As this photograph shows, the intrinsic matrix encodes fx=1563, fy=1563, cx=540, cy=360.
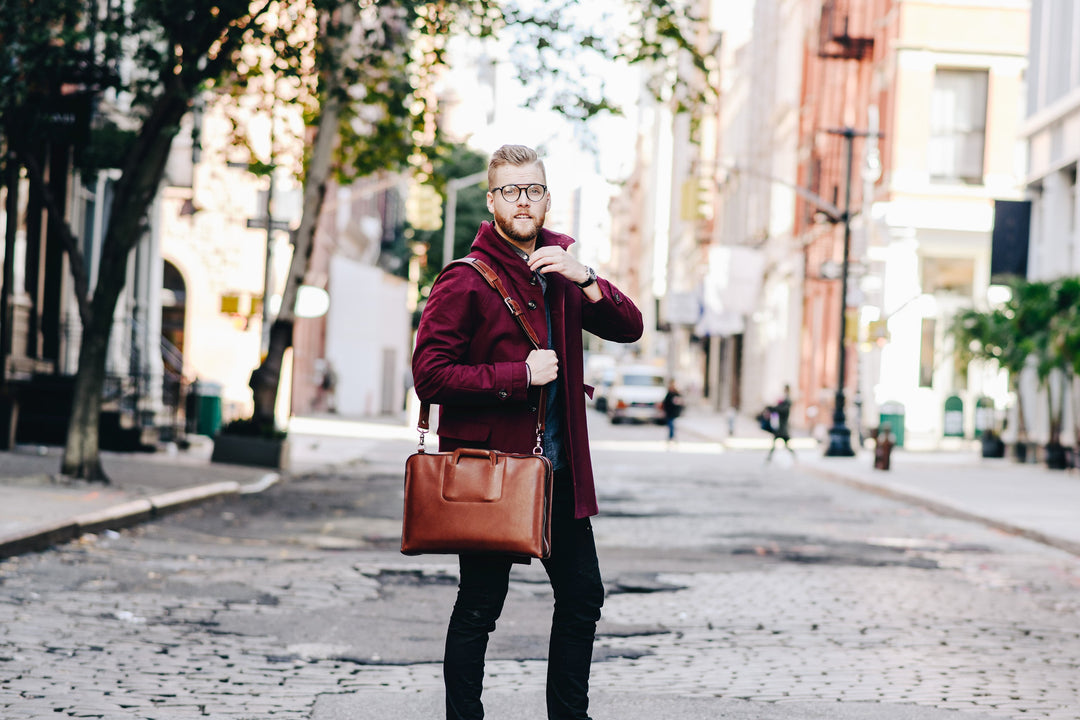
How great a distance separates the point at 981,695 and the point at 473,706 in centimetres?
282

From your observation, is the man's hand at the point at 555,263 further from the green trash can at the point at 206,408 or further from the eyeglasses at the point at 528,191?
the green trash can at the point at 206,408

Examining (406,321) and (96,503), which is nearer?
(96,503)

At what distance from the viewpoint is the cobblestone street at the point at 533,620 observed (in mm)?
6438

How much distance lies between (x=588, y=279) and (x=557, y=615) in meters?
1.02

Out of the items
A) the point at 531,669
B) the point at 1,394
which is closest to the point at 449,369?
the point at 531,669

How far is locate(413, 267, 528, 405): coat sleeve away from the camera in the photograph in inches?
176

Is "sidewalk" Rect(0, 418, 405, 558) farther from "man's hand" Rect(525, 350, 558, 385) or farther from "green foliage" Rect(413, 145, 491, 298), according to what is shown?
"green foliage" Rect(413, 145, 491, 298)

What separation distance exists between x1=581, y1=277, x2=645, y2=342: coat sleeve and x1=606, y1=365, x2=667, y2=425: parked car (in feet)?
155

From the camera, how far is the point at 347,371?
46.5 m

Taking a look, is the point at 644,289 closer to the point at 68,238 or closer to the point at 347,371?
the point at 347,371

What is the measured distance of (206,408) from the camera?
→ 26281 mm

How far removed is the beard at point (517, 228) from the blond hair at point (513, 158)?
0.11 meters

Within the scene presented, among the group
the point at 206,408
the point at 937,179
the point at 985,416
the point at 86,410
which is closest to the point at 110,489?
the point at 86,410

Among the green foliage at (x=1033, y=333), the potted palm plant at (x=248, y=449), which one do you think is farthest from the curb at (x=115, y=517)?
the green foliage at (x=1033, y=333)
